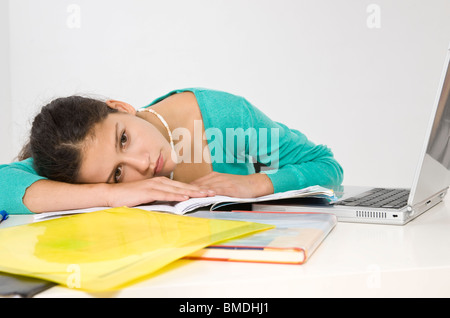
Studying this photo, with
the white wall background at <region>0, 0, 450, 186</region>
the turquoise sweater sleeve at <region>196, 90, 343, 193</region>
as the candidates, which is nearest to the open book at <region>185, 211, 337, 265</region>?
the turquoise sweater sleeve at <region>196, 90, 343, 193</region>

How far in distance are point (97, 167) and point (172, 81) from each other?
220 centimetres

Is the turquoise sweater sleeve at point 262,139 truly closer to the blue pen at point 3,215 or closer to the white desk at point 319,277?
the blue pen at point 3,215

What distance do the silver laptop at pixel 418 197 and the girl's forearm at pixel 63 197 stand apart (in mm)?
325

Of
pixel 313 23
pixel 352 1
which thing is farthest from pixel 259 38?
pixel 352 1

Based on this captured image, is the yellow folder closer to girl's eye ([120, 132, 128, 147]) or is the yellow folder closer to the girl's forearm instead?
the girl's forearm

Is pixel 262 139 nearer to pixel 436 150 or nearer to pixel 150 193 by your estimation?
pixel 150 193

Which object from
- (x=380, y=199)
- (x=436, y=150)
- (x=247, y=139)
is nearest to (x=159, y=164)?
(x=247, y=139)

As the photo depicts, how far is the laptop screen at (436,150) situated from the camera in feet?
2.25

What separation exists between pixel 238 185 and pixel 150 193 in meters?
0.20

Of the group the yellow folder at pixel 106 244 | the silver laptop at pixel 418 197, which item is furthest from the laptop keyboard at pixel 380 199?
the yellow folder at pixel 106 244

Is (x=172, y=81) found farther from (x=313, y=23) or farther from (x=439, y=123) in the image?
(x=439, y=123)

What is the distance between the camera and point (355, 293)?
48cm

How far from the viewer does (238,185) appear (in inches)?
40.5

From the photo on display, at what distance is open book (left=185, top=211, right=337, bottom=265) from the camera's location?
53cm
